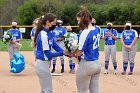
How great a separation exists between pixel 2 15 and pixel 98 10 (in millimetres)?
25902

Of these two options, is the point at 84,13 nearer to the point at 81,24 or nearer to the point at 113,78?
the point at 81,24

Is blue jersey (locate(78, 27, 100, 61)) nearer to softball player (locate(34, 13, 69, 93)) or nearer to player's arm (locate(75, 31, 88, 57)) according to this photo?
player's arm (locate(75, 31, 88, 57))

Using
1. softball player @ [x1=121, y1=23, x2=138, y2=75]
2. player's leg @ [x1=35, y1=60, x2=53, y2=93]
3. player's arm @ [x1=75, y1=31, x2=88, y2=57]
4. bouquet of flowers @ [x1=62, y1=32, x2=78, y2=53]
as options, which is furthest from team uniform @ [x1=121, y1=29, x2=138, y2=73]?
player's arm @ [x1=75, y1=31, x2=88, y2=57]

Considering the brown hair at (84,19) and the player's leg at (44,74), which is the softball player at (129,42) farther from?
the brown hair at (84,19)

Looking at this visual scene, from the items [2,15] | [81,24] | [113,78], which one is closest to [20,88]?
[113,78]

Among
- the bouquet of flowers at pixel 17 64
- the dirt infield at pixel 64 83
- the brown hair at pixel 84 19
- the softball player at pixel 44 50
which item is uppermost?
the brown hair at pixel 84 19

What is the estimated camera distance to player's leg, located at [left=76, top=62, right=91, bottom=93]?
752cm

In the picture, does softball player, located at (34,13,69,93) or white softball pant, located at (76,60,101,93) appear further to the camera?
softball player, located at (34,13,69,93)

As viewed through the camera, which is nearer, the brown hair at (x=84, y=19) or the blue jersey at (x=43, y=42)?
the brown hair at (x=84, y=19)

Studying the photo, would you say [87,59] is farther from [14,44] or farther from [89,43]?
[14,44]

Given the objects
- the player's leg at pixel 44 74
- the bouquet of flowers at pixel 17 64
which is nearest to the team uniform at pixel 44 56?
the player's leg at pixel 44 74

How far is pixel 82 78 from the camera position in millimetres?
7555

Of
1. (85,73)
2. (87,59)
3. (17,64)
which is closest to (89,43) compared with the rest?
(87,59)

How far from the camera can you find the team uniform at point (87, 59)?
7434 millimetres
